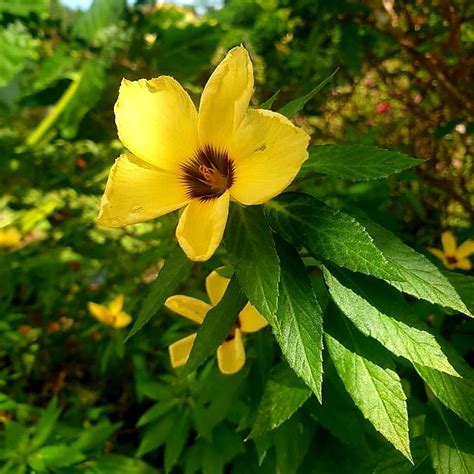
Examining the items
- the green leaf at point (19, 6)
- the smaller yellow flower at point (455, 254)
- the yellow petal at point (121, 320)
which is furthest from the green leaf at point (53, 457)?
the green leaf at point (19, 6)

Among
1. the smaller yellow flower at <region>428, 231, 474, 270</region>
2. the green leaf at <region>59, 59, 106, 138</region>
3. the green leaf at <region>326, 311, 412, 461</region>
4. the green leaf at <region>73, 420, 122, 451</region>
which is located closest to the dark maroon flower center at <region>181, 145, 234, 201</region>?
the green leaf at <region>326, 311, 412, 461</region>

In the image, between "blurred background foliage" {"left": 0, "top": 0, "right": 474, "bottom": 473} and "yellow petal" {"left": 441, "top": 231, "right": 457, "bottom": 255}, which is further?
"blurred background foliage" {"left": 0, "top": 0, "right": 474, "bottom": 473}

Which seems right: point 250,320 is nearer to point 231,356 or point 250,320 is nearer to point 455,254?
point 231,356

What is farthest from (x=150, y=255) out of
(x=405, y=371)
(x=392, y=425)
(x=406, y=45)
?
(x=392, y=425)

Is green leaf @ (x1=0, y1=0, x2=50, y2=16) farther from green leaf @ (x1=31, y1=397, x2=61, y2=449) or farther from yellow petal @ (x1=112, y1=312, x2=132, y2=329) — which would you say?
green leaf @ (x1=31, y1=397, x2=61, y2=449)

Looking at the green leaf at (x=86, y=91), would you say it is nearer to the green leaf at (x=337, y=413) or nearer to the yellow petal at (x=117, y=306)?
the yellow petal at (x=117, y=306)

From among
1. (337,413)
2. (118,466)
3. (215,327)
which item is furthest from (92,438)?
(215,327)

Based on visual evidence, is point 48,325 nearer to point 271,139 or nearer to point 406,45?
point 406,45
